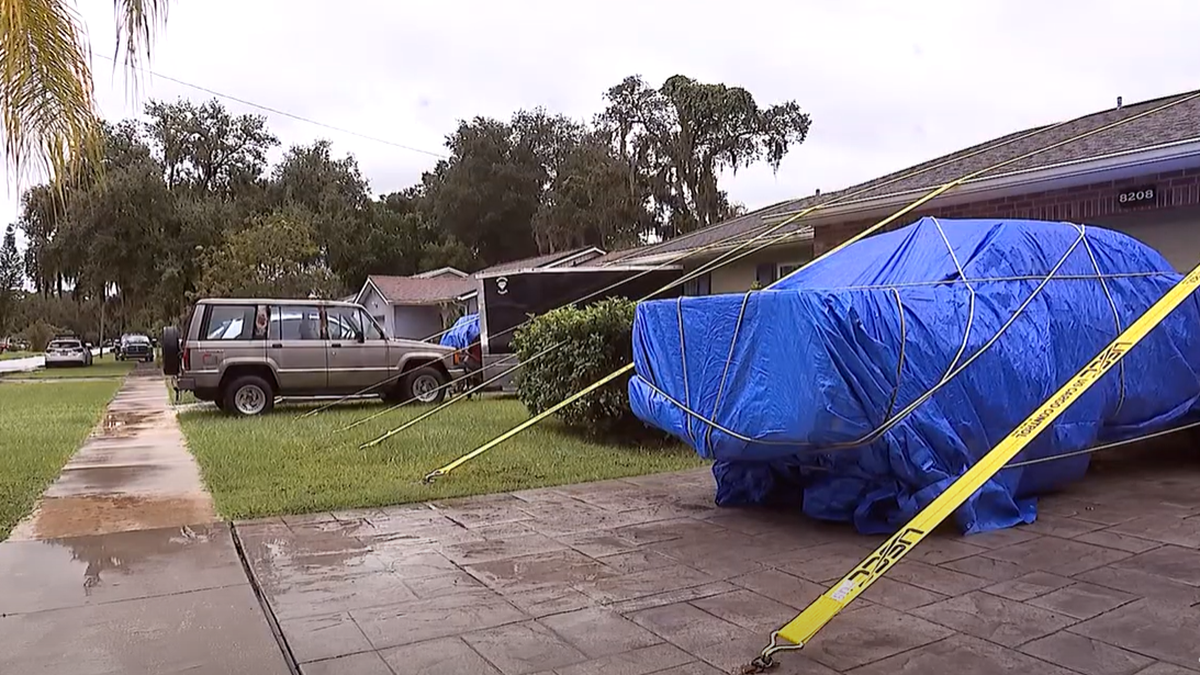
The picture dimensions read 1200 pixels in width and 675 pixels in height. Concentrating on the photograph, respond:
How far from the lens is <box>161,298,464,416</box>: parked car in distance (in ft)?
45.6

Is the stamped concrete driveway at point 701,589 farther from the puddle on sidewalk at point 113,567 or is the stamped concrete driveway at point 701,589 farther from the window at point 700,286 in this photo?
the window at point 700,286

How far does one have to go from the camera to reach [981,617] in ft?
14.6

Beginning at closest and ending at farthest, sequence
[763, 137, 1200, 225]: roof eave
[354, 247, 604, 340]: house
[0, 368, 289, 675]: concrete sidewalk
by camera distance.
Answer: [0, 368, 289, 675]: concrete sidewalk
[763, 137, 1200, 225]: roof eave
[354, 247, 604, 340]: house

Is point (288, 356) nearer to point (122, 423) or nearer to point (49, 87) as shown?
point (122, 423)

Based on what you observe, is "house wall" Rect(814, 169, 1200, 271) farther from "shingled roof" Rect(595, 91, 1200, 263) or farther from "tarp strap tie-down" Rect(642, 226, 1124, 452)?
"tarp strap tie-down" Rect(642, 226, 1124, 452)

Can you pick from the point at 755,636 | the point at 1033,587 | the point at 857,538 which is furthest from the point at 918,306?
the point at 755,636

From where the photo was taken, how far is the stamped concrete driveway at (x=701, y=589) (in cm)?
401

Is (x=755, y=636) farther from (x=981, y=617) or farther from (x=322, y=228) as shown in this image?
(x=322, y=228)

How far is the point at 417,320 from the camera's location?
33719mm

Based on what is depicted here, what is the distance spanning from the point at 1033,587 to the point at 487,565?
3.03 metres

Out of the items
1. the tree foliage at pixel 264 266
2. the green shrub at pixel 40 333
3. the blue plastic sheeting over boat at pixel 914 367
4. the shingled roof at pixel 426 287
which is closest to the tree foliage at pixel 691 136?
the shingled roof at pixel 426 287

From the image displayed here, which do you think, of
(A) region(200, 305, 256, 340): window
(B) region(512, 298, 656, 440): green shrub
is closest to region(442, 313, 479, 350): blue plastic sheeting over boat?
(A) region(200, 305, 256, 340): window

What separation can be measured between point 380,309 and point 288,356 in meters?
19.7

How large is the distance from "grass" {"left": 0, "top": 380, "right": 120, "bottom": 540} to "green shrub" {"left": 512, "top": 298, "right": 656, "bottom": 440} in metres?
5.18
